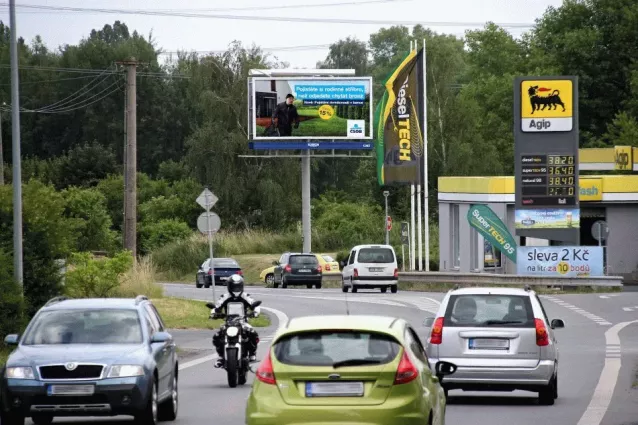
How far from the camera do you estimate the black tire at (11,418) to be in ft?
47.1

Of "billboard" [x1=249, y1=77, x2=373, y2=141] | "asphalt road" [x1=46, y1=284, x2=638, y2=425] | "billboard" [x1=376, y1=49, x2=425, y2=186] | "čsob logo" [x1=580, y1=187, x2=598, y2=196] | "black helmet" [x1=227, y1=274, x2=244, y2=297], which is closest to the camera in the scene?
"asphalt road" [x1=46, y1=284, x2=638, y2=425]

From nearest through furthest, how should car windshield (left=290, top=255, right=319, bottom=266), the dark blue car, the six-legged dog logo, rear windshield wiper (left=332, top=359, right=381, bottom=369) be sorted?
rear windshield wiper (left=332, top=359, right=381, bottom=369) → the dark blue car → the six-legged dog logo → car windshield (left=290, top=255, right=319, bottom=266)

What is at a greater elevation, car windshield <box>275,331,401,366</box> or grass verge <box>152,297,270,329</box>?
car windshield <box>275,331,401,366</box>

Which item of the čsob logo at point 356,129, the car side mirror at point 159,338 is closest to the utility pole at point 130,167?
the čsob logo at point 356,129

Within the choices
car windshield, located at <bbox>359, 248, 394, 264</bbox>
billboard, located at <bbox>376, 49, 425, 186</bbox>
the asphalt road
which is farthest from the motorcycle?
billboard, located at <bbox>376, 49, 425, 186</bbox>

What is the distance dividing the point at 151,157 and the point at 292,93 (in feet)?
180

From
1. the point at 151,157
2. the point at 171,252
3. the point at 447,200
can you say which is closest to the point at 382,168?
the point at 447,200

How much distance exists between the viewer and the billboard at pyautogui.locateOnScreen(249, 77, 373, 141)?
6906cm

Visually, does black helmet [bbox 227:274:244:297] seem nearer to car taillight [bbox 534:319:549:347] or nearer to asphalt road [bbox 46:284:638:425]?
asphalt road [bbox 46:284:638:425]

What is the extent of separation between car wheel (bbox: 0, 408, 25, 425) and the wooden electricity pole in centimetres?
3448

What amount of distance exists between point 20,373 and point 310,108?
55.9 meters

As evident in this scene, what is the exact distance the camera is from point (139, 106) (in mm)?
125188

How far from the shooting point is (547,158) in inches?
2039

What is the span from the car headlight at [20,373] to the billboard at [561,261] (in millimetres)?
38035
